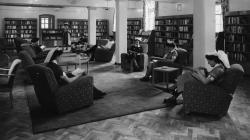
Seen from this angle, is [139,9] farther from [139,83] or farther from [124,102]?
[124,102]

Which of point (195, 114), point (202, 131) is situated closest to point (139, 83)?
point (195, 114)

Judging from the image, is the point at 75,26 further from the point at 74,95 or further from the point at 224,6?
the point at 74,95

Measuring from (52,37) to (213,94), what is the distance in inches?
645

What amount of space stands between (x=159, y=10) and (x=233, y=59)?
6.53m

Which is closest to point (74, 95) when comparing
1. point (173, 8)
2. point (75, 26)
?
point (173, 8)

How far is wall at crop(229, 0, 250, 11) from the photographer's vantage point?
9383 millimetres

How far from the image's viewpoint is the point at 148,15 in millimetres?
16156

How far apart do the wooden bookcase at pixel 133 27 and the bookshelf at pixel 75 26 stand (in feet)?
14.8

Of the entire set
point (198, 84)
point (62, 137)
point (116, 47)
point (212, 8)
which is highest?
point (212, 8)

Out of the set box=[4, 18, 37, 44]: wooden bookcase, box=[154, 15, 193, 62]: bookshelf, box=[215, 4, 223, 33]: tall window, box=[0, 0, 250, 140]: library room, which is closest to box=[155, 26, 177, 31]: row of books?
box=[154, 15, 193, 62]: bookshelf

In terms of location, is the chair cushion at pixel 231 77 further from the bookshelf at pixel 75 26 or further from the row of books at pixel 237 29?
the bookshelf at pixel 75 26

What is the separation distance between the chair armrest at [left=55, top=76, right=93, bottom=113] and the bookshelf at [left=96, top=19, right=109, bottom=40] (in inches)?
618

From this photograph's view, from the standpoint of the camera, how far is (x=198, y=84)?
4.57 meters

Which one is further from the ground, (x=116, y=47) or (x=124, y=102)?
(x=116, y=47)
